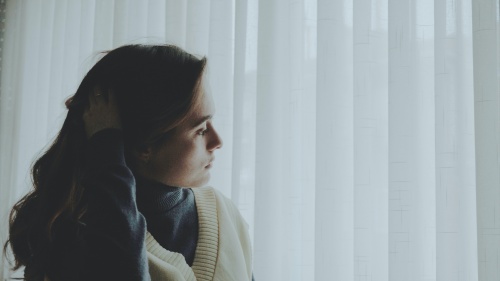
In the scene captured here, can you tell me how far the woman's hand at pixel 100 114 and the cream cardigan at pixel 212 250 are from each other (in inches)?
8.6

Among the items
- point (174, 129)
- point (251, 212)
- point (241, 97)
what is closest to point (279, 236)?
point (251, 212)

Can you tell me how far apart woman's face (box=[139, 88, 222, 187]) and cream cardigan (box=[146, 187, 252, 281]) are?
10 centimetres

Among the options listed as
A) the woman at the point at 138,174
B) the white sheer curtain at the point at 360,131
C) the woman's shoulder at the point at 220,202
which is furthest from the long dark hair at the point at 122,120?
the white sheer curtain at the point at 360,131

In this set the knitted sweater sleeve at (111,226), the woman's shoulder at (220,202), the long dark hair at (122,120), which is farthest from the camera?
the woman's shoulder at (220,202)

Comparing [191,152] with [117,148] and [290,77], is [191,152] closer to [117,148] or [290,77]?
[117,148]

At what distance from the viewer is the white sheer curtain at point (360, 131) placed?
1073mm

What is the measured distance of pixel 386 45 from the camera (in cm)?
122

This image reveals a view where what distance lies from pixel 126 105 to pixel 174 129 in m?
0.10

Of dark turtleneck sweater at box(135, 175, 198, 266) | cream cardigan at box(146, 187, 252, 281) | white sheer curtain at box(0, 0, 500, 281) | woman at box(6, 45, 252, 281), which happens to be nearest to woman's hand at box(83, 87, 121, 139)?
woman at box(6, 45, 252, 281)

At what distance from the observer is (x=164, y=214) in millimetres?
1070

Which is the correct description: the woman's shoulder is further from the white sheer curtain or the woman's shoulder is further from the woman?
the white sheer curtain

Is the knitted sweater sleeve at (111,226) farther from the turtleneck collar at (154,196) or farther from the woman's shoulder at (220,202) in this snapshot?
the woman's shoulder at (220,202)

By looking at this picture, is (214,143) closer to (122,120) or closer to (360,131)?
(122,120)

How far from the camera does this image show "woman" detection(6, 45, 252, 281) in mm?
995
